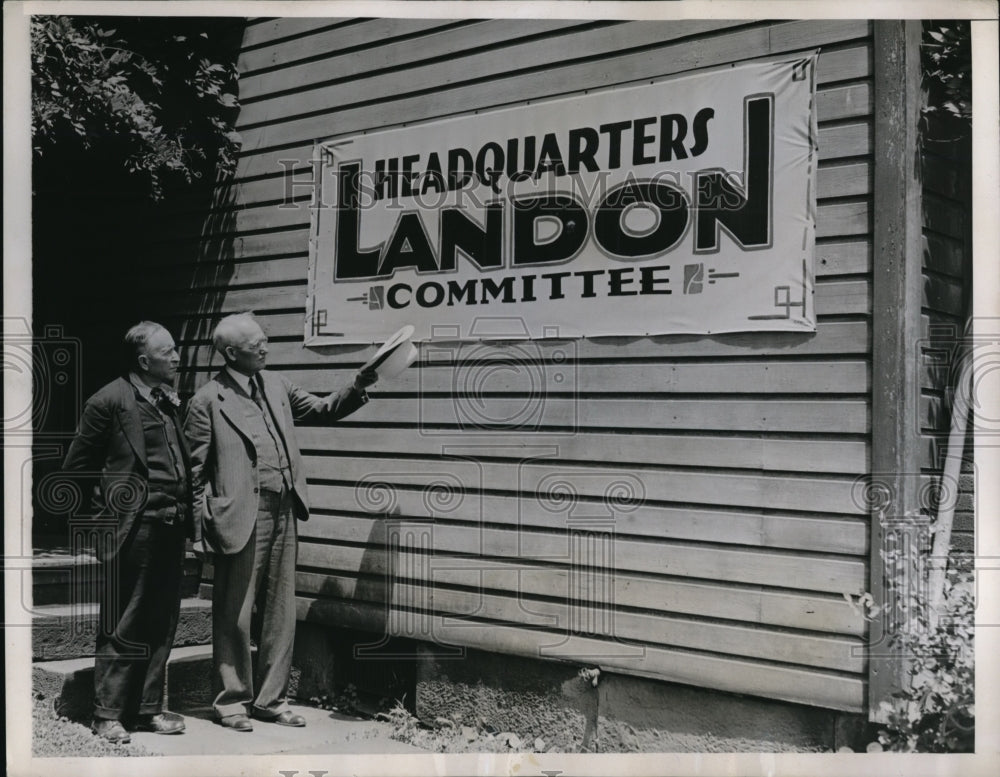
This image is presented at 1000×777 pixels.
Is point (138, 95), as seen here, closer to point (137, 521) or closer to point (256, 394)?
point (256, 394)

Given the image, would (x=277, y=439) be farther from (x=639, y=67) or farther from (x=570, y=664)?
(x=639, y=67)

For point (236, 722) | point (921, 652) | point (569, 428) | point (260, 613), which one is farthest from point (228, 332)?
point (921, 652)

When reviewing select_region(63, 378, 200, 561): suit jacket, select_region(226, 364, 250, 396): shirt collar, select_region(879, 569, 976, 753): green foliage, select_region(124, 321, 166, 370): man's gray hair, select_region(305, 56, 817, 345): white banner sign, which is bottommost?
select_region(879, 569, 976, 753): green foliage

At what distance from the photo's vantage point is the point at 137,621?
5.11m

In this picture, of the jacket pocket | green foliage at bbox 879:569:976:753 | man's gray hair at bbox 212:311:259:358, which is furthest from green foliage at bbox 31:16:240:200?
green foliage at bbox 879:569:976:753

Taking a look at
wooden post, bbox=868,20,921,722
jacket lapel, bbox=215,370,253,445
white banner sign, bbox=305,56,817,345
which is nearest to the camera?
wooden post, bbox=868,20,921,722

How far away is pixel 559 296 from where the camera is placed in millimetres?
5133

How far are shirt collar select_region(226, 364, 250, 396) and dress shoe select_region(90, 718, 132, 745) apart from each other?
1752 millimetres

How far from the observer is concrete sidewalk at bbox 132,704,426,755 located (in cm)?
507

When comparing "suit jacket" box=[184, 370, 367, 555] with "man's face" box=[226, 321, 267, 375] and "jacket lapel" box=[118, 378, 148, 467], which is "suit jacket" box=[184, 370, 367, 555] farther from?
"jacket lapel" box=[118, 378, 148, 467]

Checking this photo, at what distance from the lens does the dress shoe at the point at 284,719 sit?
531cm

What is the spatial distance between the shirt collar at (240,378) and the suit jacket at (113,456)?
507 millimetres

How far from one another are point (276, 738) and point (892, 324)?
355 cm

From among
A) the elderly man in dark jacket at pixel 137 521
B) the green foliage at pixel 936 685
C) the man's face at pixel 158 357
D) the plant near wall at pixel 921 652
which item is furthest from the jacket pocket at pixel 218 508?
the green foliage at pixel 936 685
